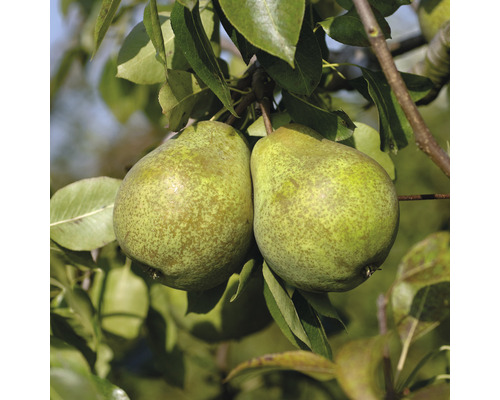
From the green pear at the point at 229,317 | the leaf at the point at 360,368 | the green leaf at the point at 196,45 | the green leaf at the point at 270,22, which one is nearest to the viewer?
the leaf at the point at 360,368

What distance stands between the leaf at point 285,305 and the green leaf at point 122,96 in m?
1.05

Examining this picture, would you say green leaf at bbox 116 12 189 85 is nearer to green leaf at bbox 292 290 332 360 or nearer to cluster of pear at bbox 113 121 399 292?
cluster of pear at bbox 113 121 399 292

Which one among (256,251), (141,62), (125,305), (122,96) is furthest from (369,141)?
(122,96)

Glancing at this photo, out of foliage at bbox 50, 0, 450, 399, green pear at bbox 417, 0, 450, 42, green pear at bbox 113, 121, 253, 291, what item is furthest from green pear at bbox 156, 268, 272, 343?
green pear at bbox 417, 0, 450, 42

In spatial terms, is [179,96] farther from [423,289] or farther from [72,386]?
[423,289]

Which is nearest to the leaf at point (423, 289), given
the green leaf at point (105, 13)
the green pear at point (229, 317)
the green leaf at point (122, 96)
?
the green pear at point (229, 317)

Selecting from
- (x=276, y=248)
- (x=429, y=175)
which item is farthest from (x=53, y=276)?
(x=429, y=175)

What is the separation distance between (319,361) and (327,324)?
4.05 feet

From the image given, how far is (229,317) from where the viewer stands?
1.20 metres

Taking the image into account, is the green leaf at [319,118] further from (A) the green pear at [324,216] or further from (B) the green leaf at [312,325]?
(B) the green leaf at [312,325]

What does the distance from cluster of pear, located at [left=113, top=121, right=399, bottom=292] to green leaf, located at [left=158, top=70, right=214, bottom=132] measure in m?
0.05

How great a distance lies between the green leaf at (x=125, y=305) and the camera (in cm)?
126

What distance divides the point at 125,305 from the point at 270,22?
2.79ft

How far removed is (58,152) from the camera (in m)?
5.52
